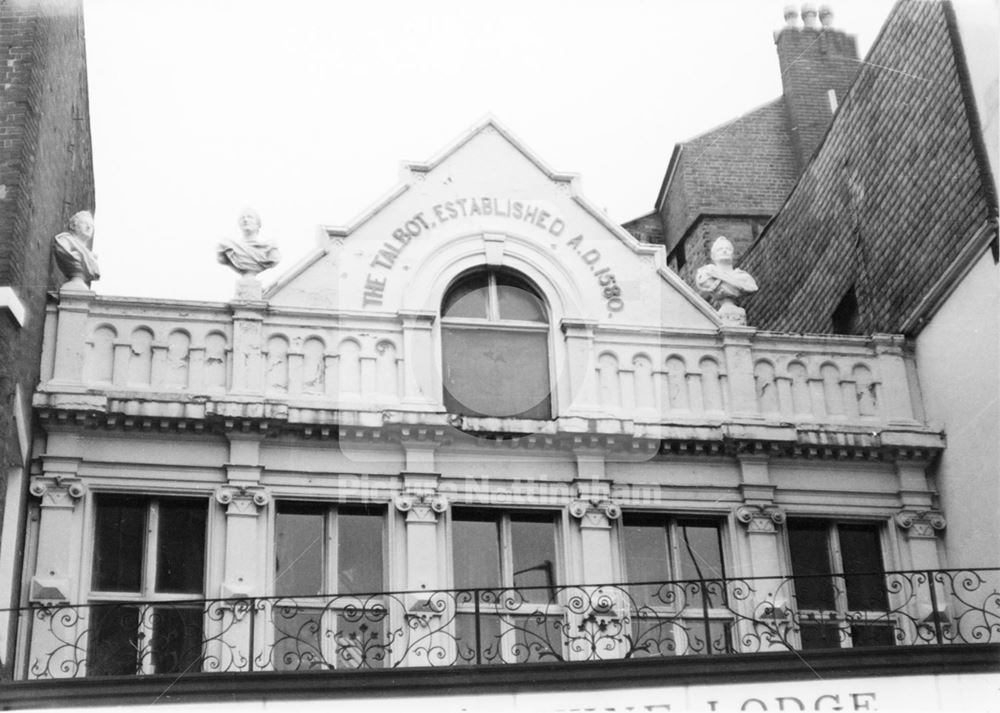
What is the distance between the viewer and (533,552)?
19.3 metres

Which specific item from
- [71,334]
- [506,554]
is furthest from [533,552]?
[71,334]

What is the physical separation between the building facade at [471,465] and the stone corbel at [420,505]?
35 mm

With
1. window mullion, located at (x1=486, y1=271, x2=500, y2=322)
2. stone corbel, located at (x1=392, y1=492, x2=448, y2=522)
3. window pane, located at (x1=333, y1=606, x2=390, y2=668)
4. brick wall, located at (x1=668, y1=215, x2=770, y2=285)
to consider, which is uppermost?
brick wall, located at (x1=668, y1=215, x2=770, y2=285)

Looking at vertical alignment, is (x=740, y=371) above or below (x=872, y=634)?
above

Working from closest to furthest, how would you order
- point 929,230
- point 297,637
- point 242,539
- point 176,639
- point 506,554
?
point 297,637 < point 176,639 < point 242,539 < point 506,554 < point 929,230

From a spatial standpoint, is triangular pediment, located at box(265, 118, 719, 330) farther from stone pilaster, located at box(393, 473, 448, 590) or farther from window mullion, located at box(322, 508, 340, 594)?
window mullion, located at box(322, 508, 340, 594)

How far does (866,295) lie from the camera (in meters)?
22.9

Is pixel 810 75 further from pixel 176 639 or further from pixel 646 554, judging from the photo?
pixel 176 639

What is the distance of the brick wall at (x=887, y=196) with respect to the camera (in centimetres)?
2058

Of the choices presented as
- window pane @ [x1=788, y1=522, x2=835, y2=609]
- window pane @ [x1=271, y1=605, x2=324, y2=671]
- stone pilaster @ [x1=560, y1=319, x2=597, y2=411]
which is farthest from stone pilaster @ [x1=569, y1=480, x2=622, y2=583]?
window pane @ [x1=271, y1=605, x2=324, y2=671]

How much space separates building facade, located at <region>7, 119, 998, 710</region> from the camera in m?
18.3

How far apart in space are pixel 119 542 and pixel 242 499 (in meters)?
1.33

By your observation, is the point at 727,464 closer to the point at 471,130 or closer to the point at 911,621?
the point at 911,621

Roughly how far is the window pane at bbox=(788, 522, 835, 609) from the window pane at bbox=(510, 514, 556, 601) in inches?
106
